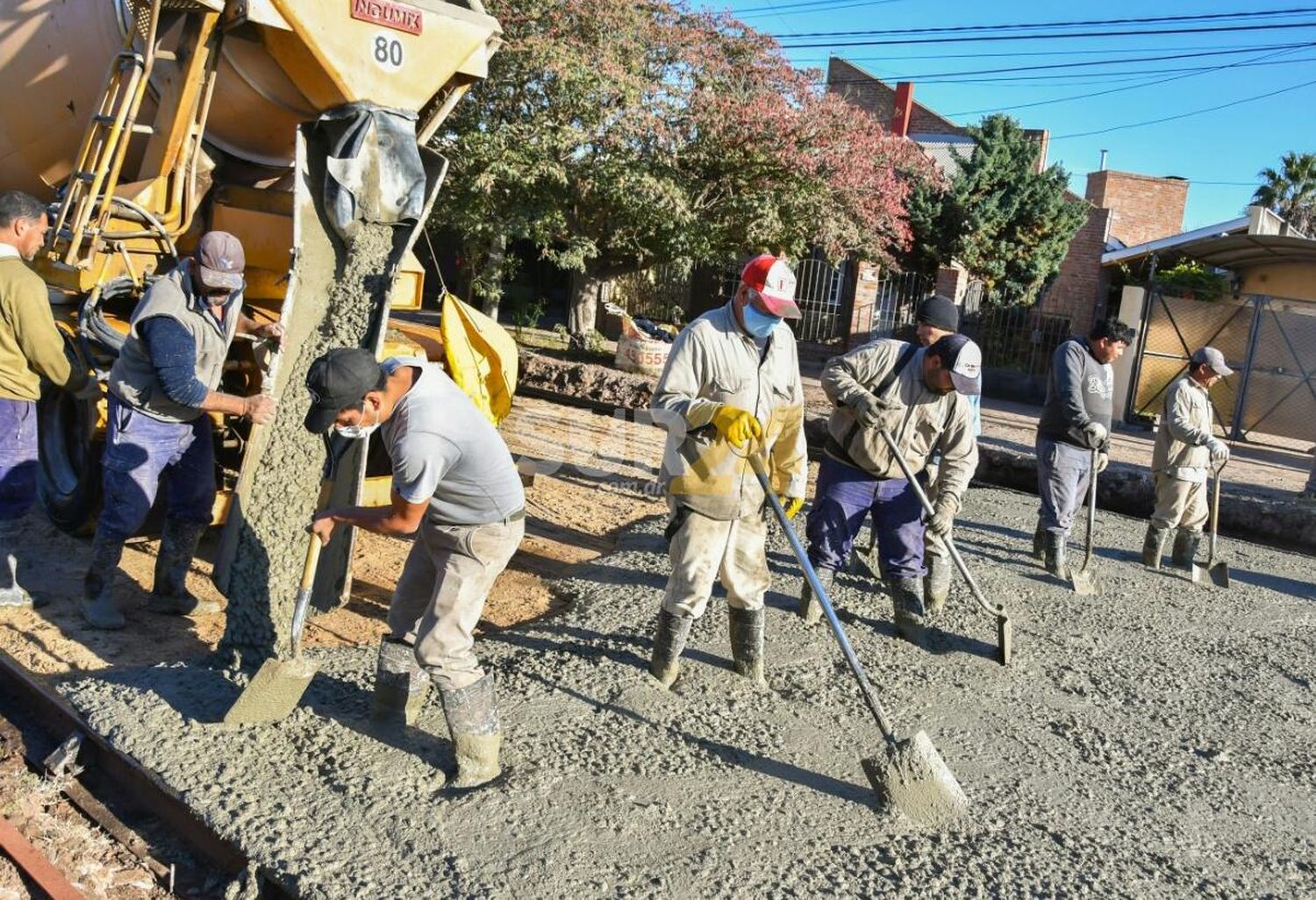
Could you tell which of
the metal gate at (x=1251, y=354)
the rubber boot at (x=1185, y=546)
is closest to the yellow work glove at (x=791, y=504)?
the rubber boot at (x=1185, y=546)

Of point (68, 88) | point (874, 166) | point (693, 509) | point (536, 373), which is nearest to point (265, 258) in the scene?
point (68, 88)

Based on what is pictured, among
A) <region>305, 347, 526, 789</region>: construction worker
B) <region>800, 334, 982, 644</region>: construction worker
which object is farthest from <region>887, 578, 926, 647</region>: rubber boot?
<region>305, 347, 526, 789</region>: construction worker

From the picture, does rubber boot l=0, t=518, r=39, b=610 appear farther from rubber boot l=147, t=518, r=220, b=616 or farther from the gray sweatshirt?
the gray sweatshirt

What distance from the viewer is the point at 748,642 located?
4.59 meters

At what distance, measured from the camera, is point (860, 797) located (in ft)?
12.0

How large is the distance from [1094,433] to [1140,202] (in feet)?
78.2

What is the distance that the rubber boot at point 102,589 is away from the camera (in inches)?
188

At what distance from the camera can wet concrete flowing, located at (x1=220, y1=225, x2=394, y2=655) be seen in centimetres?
420

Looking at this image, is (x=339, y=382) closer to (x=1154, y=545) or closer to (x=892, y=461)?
(x=892, y=461)

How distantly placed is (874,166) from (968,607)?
962 centimetres

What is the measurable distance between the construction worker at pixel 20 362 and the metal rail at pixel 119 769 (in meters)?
0.84

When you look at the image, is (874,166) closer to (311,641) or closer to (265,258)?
(265,258)

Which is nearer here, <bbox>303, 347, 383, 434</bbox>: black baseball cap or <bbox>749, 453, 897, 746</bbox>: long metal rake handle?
<bbox>303, 347, 383, 434</bbox>: black baseball cap

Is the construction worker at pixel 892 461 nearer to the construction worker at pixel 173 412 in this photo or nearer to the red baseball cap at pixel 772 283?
the red baseball cap at pixel 772 283
